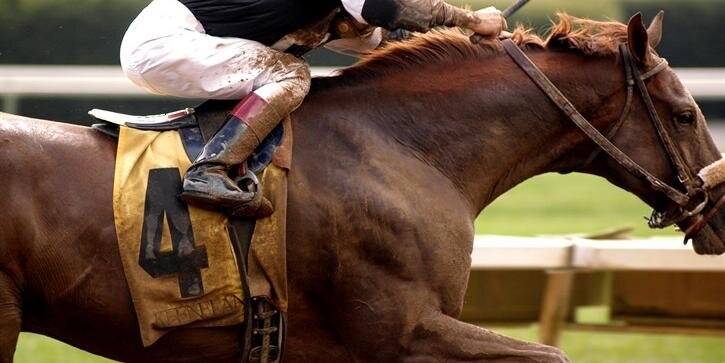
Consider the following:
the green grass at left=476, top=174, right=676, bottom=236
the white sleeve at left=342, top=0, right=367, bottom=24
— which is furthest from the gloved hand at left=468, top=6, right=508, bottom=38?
the green grass at left=476, top=174, right=676, bottom=236

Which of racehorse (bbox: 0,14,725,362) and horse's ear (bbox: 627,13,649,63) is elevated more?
horse's ear (bbox: 627,13,649,63)

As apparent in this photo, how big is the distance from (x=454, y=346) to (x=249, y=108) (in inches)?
40.8

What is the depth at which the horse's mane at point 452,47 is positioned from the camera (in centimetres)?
479

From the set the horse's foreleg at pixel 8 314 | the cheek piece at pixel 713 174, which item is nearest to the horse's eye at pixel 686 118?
the cheek piece at pixel 713 174

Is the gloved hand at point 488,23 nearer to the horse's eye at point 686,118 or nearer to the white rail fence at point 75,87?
the horse's eye at point 686,118

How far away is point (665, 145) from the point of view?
4.76 m

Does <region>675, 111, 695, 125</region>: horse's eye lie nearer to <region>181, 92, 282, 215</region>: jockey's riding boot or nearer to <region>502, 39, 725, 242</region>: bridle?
<region>502, 39, 725, 242</region>: bridle

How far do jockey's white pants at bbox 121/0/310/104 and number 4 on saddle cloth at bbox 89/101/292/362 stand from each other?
150 mm

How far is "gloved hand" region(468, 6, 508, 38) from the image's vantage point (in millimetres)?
4711

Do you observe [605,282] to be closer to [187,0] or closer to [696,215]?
[696,215]

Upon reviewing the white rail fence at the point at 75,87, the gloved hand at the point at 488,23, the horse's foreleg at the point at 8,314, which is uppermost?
the gloved hand at the point at 488,23

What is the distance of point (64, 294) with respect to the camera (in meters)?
4.32

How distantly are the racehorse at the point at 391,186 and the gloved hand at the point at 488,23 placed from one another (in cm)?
7

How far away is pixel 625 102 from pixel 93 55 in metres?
8.09
